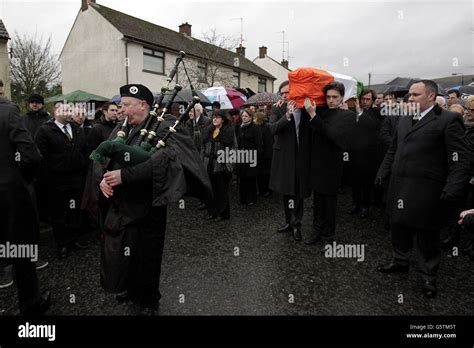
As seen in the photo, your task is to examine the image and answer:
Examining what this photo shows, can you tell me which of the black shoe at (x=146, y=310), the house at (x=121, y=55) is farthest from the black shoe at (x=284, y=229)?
the house at (x=121, y=55)

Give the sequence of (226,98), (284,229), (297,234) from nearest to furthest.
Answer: (297,234), (284,229), (226,98)

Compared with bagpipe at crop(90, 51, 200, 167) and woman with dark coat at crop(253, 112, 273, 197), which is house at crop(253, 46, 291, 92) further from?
bagpipe at crop(90, 51, 200, 167)

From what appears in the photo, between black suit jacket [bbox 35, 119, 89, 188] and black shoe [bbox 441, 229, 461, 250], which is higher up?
black suit jacket [bbox 35, 119, 89, 188]

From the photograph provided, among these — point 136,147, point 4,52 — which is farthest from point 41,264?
point 4,52

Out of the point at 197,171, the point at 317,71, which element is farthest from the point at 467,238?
the point at 197,171

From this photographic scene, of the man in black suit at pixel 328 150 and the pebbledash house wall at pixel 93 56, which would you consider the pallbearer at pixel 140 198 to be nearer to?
the man in black suit at pixel 328 150

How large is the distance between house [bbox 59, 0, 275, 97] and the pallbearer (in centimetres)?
1838

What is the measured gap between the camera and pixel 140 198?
2.90 metres

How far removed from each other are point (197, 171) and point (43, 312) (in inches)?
80.0

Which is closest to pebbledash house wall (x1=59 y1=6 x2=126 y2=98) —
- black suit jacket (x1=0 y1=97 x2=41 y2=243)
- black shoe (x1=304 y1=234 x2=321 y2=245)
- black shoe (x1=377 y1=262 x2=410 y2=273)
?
black shoe (x1=304 y1=234 x2=321 y2=245)

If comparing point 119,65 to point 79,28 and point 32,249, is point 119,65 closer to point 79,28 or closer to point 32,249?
point 79,28

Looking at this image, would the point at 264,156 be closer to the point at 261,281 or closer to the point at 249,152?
the point at 249,152

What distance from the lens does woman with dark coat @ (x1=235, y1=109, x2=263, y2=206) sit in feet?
24.0

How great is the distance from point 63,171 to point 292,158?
130 inches
